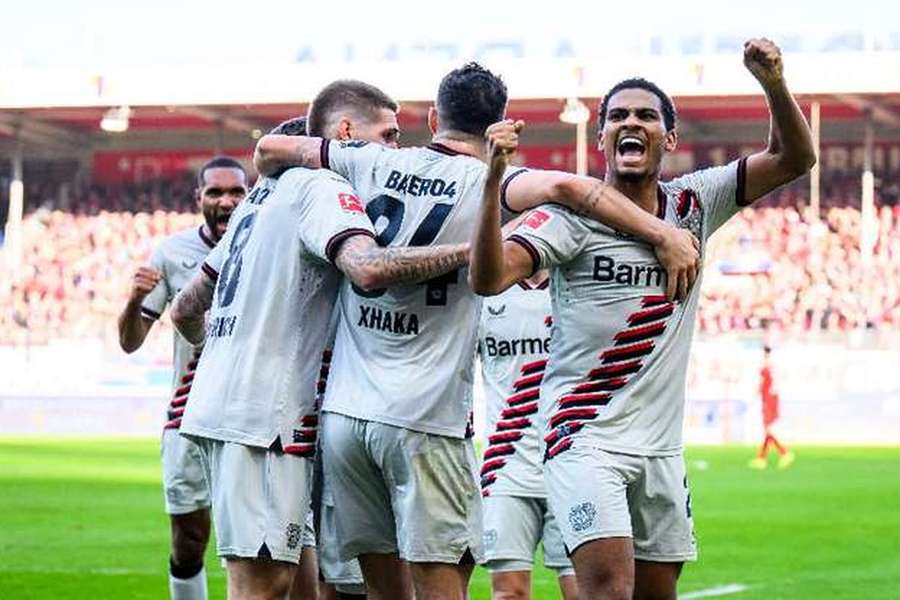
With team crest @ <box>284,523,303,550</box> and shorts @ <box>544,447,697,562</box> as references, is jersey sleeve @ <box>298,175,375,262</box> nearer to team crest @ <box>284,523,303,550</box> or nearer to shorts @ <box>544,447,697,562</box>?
team crest @ <box>284,523,303,550</box>

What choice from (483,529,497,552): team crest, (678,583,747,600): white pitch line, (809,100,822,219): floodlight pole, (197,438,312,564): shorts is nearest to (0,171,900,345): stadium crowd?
(809,100,822,219): floodlight pole

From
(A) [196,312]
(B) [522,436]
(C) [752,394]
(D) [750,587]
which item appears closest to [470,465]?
(A) [196,312]

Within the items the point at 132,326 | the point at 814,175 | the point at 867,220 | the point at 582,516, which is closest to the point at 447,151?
the point at 582,516

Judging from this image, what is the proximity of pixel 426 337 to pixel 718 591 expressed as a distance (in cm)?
597

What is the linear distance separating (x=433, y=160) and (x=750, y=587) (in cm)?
644

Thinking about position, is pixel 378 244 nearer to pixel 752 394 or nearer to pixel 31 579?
pixel 31 579

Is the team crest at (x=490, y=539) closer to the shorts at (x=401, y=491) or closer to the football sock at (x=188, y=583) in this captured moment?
the football sock at (x=188, y=583)

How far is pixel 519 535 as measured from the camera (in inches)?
337

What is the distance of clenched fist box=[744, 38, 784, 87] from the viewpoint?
19.8 ft

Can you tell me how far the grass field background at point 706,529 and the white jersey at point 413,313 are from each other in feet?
17.7

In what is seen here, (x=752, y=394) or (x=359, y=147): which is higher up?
(x=359, y=147)

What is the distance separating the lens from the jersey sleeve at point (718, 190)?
6.55m

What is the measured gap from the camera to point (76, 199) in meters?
48.0

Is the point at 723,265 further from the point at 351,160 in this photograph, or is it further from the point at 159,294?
the point at 351,160
